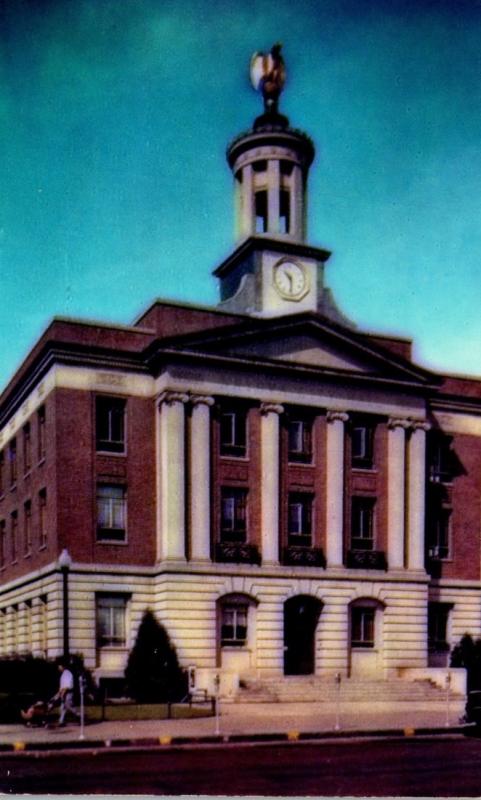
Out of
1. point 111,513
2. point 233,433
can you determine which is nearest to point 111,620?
point 111,513

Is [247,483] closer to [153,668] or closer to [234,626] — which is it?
[234,626]

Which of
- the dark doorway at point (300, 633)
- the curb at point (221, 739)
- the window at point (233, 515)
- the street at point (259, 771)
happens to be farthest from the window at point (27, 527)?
the street at point (259, 771)

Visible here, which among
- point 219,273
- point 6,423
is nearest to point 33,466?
point 6,423

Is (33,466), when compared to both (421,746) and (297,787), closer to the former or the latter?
(421,746)

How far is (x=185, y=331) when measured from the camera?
1561 inches

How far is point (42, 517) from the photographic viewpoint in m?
40.3

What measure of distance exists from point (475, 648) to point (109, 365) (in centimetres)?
2001

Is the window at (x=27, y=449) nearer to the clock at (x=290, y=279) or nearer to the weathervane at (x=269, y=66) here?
the clock at (x=290, y=279)

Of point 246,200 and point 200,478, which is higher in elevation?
point 246,200

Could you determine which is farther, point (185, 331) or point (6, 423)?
point (6, 423)

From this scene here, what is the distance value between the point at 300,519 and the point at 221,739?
60.2 feet

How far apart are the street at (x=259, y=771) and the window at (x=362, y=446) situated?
20.4 metres

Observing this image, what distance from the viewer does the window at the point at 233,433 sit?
39594 mm

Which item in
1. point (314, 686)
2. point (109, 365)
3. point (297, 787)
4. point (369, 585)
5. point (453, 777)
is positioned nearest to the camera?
point (297, 787)
